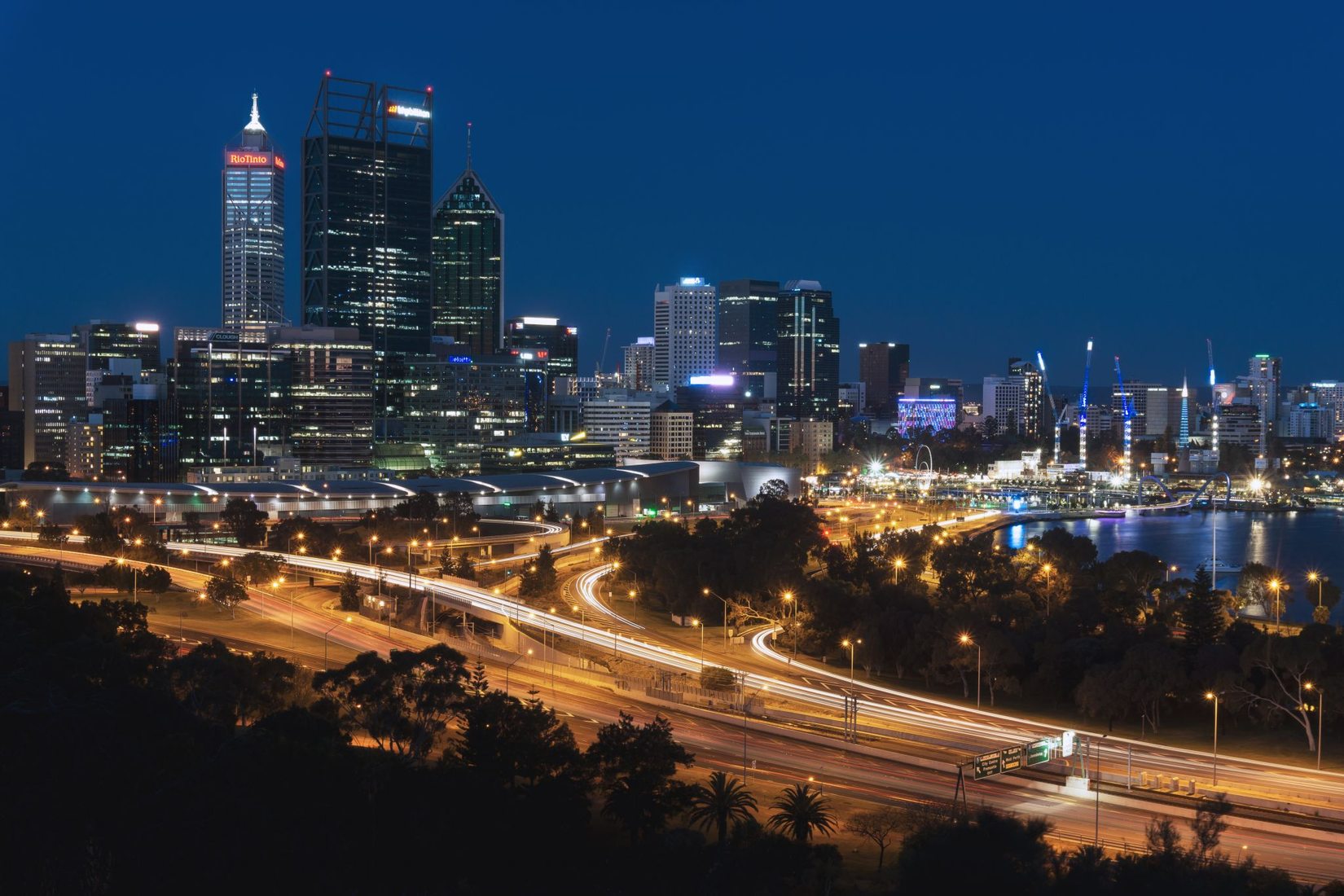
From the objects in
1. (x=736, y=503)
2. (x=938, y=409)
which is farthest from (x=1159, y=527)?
(x=938, y=409)

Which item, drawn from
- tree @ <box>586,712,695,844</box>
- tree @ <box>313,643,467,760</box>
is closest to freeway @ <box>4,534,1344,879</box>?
tree @ <box>586,712,695,844</box>

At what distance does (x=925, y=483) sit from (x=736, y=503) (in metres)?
26.4

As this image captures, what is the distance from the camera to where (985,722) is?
17.5 meters

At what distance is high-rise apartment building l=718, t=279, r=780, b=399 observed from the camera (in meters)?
131

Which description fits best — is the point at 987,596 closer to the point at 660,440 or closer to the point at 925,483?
the point at 925,483

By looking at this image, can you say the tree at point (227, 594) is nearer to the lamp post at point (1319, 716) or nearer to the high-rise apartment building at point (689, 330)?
the lamp post at point (1319, 716)

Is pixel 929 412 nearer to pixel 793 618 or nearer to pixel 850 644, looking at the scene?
pixel 793 618

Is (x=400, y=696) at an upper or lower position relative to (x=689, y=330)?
lower

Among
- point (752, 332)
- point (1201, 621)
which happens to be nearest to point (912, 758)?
point (1201, 621)

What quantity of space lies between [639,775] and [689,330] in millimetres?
121729

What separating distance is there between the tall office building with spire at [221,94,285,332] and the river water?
71.3 metres

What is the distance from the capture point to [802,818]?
1223 cm

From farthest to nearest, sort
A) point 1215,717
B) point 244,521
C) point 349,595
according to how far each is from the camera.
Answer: point 244,521
point 349,595
point 1215,717

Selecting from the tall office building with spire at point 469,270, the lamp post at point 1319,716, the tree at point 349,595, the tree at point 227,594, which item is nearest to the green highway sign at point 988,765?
the lamp post at point 1319,716
